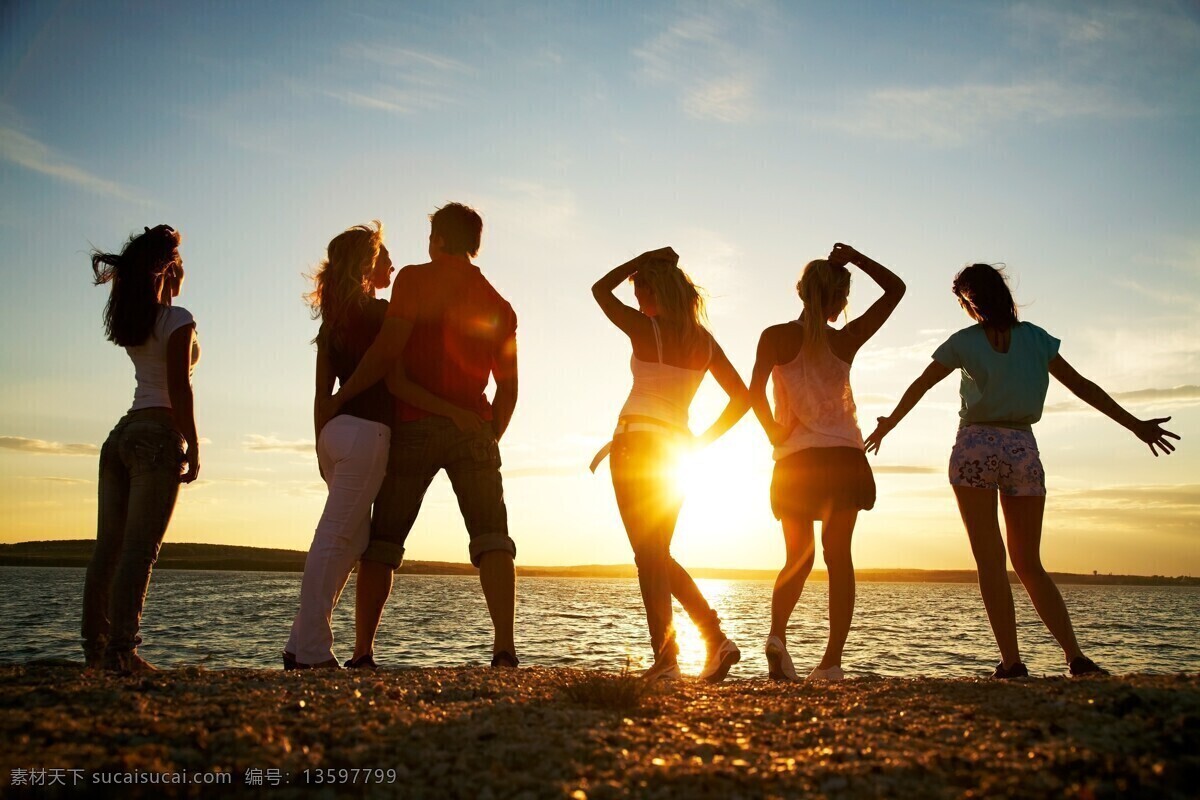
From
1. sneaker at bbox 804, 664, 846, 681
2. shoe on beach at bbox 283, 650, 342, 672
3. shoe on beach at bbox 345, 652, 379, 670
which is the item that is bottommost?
sneaker at bbox 804, 664, 846, 681

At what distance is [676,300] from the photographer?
18.2ft

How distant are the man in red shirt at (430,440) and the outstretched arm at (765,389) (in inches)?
78.4

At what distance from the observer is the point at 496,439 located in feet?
19.6

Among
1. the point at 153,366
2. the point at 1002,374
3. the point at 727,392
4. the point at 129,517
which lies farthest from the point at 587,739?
the point at 1002,374

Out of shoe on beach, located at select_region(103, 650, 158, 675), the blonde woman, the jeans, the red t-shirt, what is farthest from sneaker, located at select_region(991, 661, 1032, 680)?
the jeans

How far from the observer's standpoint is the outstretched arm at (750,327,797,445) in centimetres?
618

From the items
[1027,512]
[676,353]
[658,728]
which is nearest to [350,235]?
[676,353]

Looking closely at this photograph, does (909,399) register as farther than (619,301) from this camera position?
Yes

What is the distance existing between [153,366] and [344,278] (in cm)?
140

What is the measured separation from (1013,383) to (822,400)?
1403 mm

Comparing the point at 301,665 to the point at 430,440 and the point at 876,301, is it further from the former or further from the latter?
the point at 876,301

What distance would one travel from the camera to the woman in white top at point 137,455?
5.24 metres

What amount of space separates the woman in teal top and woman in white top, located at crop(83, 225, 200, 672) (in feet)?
18.1

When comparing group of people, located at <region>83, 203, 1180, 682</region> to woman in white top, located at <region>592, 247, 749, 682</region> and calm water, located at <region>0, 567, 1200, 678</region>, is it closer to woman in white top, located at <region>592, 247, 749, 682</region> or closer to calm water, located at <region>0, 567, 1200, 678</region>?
woman in white top, located at <region>592, 247, 749, 682</region>
